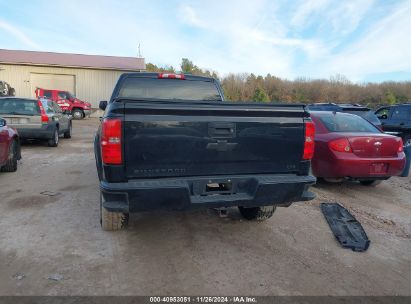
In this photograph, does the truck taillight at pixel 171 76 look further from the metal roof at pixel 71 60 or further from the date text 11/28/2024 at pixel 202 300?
the metal roof at pixel 71 60

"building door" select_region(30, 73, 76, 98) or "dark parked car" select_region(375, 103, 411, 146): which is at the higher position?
"building door" select_region(30, 73, 76, 98)

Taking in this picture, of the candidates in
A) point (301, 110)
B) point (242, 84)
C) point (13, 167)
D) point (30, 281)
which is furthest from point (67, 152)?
point (242, 84)

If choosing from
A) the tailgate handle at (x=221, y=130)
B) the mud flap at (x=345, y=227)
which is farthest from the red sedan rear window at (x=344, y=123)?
the tailgate handle at (x=221, y=130)

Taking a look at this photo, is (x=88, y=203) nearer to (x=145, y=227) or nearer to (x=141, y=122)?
(x=145, y=227)

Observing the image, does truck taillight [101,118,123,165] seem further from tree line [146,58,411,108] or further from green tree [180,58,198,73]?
green tree [180,58,198,73]

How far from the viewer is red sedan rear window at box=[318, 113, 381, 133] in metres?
6.34

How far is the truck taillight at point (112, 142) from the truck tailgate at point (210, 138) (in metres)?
0.06

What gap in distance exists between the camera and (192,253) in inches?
144

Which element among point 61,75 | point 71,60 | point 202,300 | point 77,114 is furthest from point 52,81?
point 202,300

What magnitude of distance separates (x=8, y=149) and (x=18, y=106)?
364 centimetres

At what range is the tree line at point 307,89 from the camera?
52406 millimetres

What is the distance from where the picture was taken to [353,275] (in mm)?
3307

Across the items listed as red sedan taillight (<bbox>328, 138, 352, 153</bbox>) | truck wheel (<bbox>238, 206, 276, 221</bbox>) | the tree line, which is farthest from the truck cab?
the tree line

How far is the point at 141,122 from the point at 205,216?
217cm
